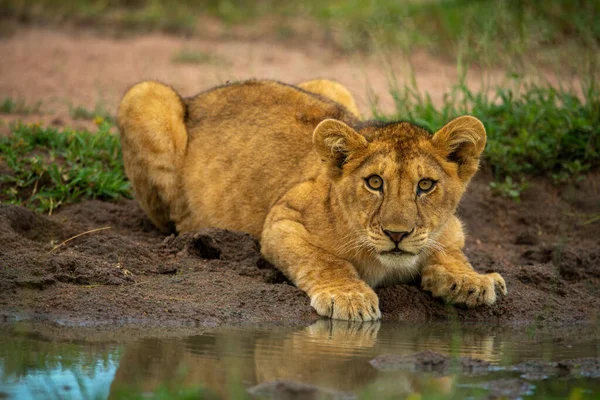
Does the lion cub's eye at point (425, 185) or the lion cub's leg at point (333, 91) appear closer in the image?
the lion cub's eye at point (425, 185)

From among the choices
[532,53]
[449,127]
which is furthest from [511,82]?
[449,127]

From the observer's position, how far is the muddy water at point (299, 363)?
4.22 m

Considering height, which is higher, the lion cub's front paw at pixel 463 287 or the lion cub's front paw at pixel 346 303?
the lion cub's front paw at pixel 463 287

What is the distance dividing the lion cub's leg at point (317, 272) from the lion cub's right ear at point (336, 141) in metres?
0.59

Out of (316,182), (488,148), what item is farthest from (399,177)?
(488,148)

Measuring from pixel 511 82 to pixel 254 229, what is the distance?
16.7 ft

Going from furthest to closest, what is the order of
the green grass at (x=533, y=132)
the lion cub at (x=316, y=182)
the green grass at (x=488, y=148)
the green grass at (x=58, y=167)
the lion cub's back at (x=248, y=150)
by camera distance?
the green grass at (x=533, y=132), the green grass at (x=488, y=148), the green grass at (x=58, y=167), the lion cub's back at (x=248, y=150), the lion cub at (x=316, y=182)

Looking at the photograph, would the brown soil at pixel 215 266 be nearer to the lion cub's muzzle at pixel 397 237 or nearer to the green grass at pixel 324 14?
the lion cub's muzzle at pixel 397 237

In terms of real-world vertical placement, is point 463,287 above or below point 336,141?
below

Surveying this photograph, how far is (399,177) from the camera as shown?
19.8ft

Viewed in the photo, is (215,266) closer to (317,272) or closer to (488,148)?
(317,272)

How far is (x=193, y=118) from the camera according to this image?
324 inches

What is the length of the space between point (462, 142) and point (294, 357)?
85.3 inches

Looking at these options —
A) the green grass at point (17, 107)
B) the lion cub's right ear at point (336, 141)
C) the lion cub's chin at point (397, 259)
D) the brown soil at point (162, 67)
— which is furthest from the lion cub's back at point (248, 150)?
the green grass at point (17, 107)
